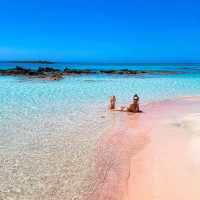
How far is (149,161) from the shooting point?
558 cm

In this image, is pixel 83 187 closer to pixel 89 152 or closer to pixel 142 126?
pixel 89 152

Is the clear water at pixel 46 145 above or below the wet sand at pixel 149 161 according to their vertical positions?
below

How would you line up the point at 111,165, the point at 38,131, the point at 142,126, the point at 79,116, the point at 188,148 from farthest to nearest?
the point at 79,116 < the point at 142,126 < the point at 38,131 < the point at 188,148 < the point at 111,165

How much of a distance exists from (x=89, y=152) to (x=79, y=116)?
3703 mm

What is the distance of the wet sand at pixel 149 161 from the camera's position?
434 cm

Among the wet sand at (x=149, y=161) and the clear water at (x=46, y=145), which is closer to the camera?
the wet sand at (x=149, y=161)

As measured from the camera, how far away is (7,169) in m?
5.16

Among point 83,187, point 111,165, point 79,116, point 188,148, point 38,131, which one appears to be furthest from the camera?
point 79,116

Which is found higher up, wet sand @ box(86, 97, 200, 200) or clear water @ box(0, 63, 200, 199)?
wet sand @ box(86, 97, 200, 200)

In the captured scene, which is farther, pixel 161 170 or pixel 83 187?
pixel 161 170

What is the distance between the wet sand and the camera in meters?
4.34

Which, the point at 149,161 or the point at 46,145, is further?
the point at 46,145

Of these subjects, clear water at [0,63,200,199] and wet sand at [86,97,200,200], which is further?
clear water at [0,63,200,199]

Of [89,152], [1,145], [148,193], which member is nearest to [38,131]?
[1,145]
